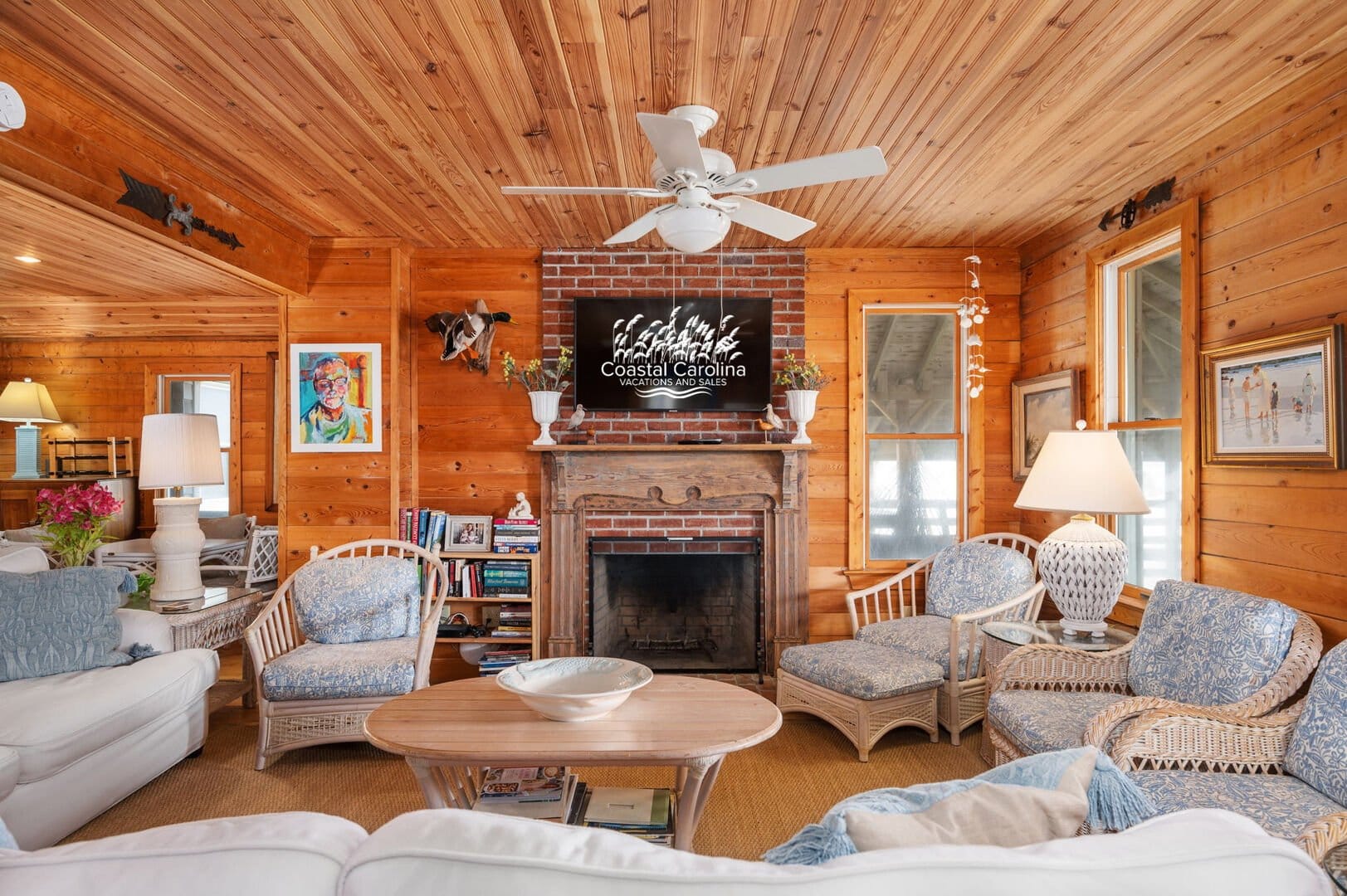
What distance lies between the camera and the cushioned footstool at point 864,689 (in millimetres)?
3293

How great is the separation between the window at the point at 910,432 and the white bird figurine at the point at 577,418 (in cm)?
162

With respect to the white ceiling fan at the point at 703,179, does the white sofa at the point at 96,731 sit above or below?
below

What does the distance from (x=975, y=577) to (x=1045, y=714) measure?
4.51 feet

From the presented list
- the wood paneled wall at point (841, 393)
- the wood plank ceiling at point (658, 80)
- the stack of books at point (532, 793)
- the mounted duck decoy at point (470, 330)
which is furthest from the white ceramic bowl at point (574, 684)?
the mounted duck decoy at point (470, 330)

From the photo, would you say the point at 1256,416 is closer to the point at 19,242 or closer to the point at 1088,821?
the point at 1088,821

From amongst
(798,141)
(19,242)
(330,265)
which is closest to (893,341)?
(798,141)

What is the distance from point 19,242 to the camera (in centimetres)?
429

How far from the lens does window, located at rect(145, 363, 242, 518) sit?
680cm

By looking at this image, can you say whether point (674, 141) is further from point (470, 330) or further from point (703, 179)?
point (470, 330)

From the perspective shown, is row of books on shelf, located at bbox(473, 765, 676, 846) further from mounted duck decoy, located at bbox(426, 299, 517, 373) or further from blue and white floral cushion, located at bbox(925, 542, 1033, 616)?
mounted duck decoy, located at bbox(426, 299, 517, 373)

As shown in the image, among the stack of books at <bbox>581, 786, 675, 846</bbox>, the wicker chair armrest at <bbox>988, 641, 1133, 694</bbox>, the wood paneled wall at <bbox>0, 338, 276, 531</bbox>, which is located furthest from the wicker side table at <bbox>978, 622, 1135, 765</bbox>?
the wood paneled wall at <bbox>0, 338, 276, 531</bbox>

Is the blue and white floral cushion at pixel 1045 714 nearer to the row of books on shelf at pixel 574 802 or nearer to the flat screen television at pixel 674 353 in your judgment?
the row of books on shelf at pixel 574 802

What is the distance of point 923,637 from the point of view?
3654mm

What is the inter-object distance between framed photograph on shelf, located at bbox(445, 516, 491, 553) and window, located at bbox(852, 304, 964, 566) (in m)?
2.14
